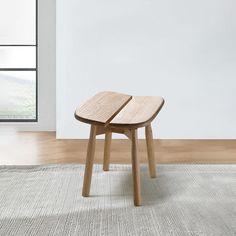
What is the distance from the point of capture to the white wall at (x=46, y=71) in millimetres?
3984

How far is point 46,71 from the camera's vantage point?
158 inches

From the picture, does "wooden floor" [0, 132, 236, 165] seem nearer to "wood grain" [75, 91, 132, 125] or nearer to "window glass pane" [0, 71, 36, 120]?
"window glass pane" [0, 71, 36, 120]

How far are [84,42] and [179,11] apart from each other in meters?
0.70

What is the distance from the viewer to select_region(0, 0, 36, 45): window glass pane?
409 cm

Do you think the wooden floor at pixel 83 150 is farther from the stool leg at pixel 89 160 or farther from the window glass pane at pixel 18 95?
the stool leg at pixel 89 160

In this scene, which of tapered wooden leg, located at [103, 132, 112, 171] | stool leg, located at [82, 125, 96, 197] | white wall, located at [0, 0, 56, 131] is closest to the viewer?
stool leg, located at [82, 125, 96, 197]

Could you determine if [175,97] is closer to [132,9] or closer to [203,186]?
[132,9]

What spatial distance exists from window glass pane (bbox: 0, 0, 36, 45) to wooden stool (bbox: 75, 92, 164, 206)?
5.48 ft

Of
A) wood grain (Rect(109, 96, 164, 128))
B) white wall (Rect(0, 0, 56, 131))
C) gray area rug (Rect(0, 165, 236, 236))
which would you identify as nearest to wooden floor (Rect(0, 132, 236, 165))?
white wall (Rect(0, 0, 56, 131))

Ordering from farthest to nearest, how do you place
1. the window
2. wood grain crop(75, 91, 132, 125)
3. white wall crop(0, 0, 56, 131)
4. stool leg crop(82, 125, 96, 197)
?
the window < white wall crop(0, 0, 56, 131) < stool leg crop(82, 125, 96, 197) < wood grain crop(75, 91, 132, 125)

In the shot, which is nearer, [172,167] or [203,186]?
[203,186]

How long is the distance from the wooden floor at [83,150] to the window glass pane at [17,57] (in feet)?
1.77

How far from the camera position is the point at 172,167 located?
285 cm

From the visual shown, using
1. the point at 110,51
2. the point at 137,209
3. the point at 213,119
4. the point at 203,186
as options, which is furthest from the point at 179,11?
the point at 137,209
